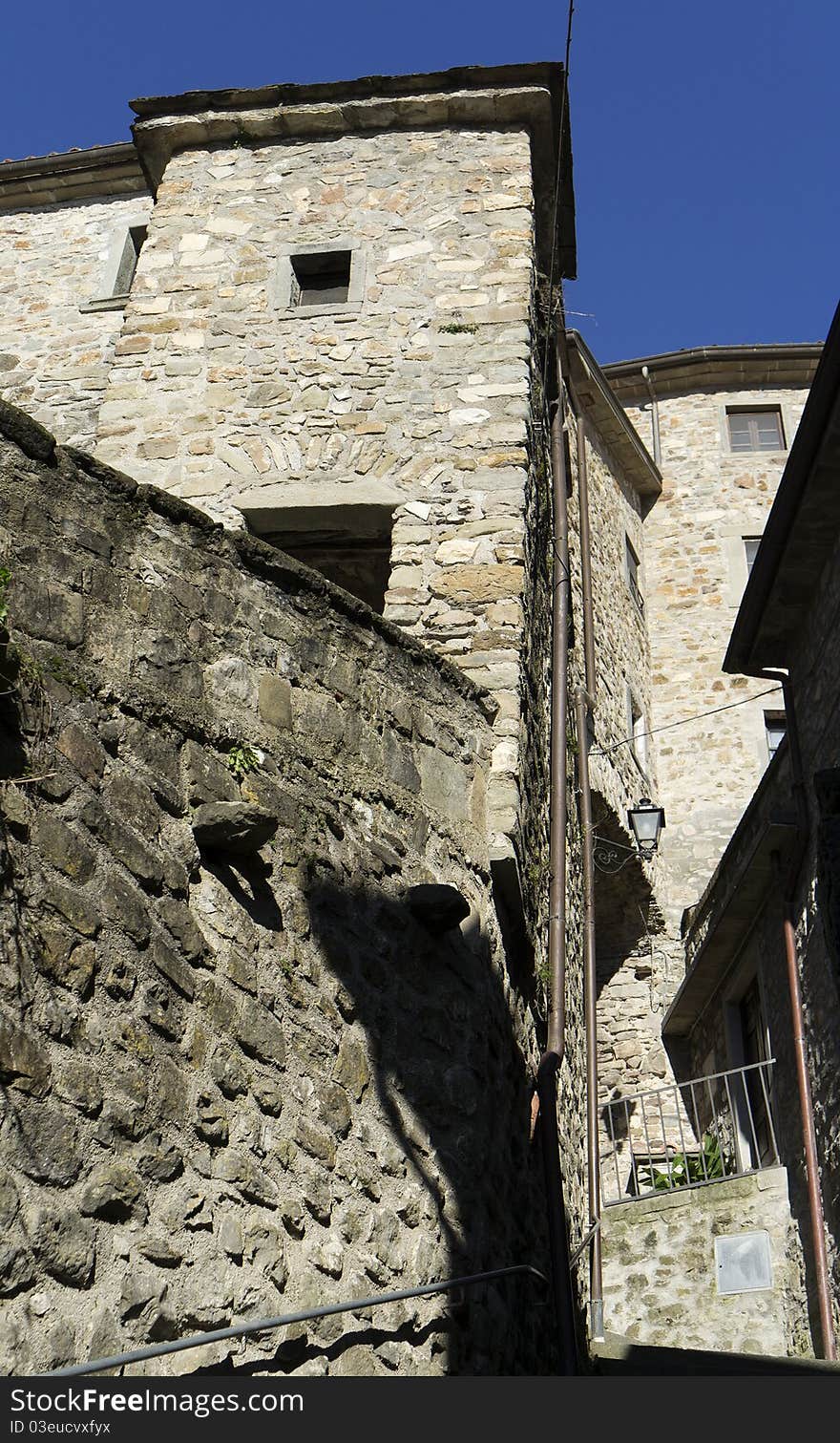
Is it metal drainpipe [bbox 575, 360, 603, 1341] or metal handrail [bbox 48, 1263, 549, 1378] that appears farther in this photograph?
metal drainpipe [bbox 575, 360, 603, 1341]

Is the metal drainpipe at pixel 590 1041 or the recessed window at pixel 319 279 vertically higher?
the recessed window at pixel 319 279

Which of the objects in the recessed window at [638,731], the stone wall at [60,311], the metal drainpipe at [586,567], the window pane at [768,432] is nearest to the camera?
the stone wall at [60,311]

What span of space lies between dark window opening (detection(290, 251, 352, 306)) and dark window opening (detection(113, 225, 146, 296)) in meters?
3.11

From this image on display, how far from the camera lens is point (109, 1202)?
2.86 metres

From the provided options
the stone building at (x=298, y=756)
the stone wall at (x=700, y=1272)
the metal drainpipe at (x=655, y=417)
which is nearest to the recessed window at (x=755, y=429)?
the metal drainpipe at (x=655, y=417)

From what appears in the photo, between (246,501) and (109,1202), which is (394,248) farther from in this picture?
(109,1202)

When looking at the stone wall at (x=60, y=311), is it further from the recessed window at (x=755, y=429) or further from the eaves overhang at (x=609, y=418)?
the recessed window at (x=755, y=429)

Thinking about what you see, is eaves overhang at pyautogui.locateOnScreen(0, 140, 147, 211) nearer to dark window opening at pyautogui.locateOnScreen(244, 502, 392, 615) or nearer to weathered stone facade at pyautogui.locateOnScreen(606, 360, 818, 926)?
dark window opening at pyautogui.locateOnScreen(244, 502, 392, 615)

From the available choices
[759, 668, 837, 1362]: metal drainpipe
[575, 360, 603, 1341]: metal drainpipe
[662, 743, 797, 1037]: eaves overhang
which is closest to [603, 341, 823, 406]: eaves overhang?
[575, 360, 603, 1341]: metal drainpipe

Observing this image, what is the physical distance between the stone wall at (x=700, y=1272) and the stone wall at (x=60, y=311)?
22.5 ft

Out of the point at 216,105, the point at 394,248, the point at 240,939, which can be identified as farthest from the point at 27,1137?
the point at 216,105

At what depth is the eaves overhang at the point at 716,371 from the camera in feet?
A: 53.6

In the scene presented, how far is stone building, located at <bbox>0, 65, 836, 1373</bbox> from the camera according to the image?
3.06 m

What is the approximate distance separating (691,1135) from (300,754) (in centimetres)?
841
